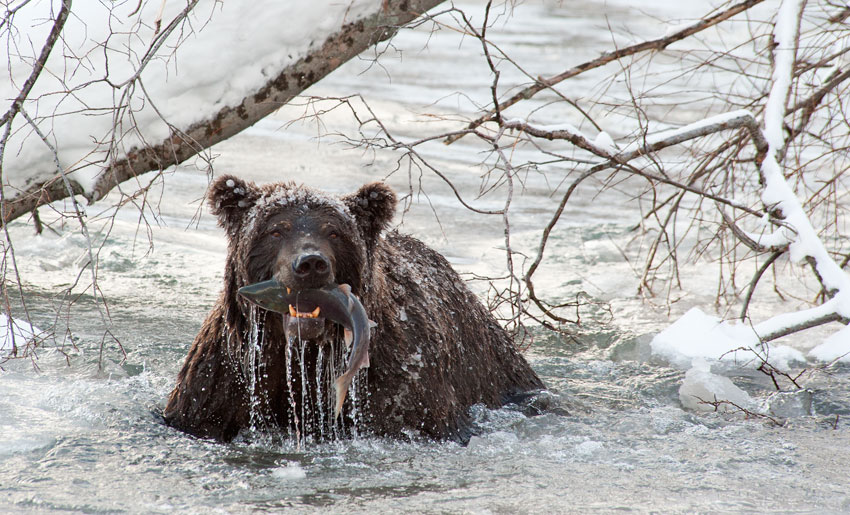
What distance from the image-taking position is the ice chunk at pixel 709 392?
590cm

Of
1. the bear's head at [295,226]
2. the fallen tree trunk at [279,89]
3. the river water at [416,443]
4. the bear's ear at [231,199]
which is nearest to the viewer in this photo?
the river water at [416,443]

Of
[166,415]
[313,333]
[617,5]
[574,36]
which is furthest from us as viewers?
[617,5]

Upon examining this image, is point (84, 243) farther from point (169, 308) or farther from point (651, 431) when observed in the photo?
point (651, 431)

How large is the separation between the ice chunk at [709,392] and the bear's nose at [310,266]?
2.70m

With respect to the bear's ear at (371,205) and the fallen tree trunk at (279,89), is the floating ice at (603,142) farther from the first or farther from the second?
the bear's ear at (371,205)

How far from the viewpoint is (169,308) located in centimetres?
739

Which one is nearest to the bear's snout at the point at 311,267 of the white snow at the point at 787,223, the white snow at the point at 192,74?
the white snow at the point at 192,74

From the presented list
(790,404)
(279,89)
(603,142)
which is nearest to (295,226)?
(279,89)

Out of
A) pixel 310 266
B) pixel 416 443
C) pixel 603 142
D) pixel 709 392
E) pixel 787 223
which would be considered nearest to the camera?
pixel 310 266

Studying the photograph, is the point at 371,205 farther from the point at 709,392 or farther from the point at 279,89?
the point at 709,392

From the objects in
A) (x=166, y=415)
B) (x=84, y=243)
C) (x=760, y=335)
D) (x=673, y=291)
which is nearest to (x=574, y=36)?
(x=673, y=291)

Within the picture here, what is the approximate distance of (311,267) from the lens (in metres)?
4.19

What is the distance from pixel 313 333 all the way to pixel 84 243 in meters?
4.78

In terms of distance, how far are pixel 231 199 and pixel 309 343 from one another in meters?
0.79
